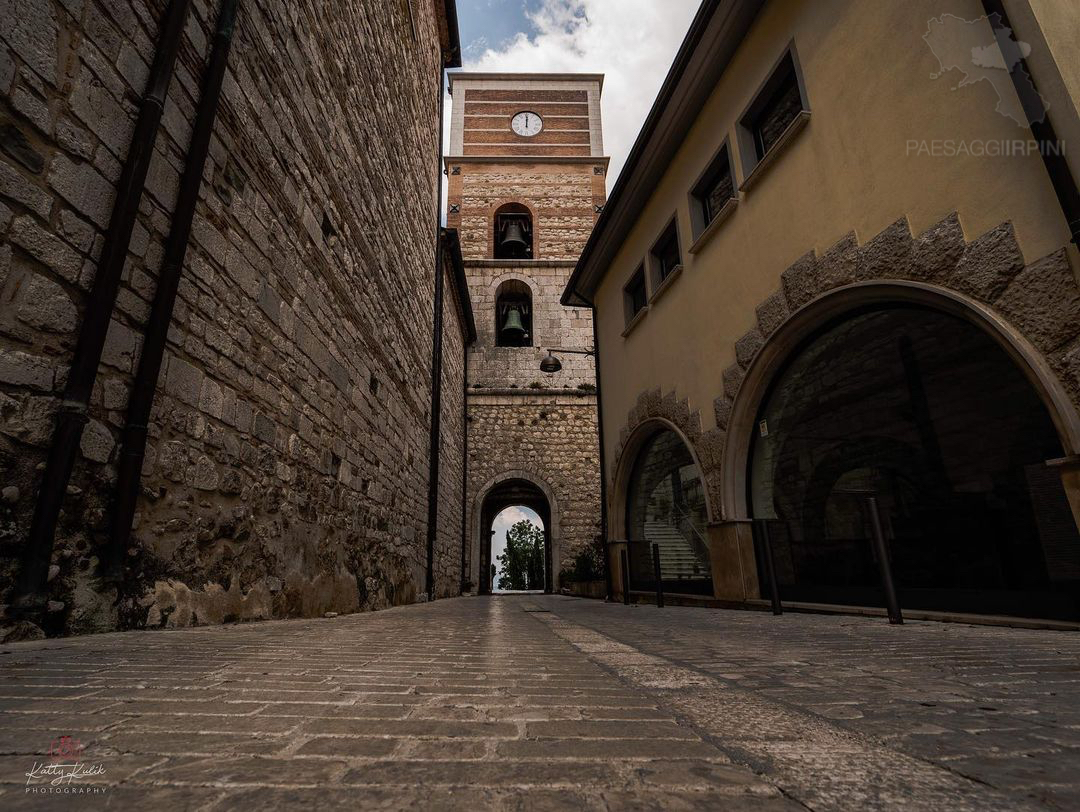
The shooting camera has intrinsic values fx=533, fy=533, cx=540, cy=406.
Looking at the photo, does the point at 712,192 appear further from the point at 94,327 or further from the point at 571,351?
the point at 571,351

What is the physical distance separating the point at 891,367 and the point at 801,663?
320 cm

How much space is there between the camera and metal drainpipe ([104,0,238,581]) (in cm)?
238

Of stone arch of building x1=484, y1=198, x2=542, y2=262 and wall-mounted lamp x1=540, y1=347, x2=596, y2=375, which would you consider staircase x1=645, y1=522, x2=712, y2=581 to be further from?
stone arch of building x1=484, y1=198, x2=542, y2=262

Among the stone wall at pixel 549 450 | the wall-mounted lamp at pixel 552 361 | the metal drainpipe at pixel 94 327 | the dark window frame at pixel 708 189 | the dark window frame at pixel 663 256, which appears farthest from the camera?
the wall-mounted lamp at pixel 552 361

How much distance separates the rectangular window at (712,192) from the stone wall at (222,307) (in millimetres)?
3969

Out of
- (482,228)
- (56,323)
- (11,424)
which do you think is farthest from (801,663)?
(482,228)

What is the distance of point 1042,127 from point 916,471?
2364mm

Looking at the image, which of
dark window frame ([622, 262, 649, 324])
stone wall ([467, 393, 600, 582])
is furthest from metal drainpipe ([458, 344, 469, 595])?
dark window frame ([622, 262, 649, 324])

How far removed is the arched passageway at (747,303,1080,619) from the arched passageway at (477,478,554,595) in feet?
32.4

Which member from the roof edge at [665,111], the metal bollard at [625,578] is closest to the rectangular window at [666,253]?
the roof edge at [665,111]

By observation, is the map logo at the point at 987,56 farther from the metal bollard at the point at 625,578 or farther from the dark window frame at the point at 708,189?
the metal bollard at the point at 625,578

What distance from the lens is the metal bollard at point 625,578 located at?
752 centimetres

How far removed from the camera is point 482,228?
17.6 meters

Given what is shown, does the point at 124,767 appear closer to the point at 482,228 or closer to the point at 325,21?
the point at 325,21
